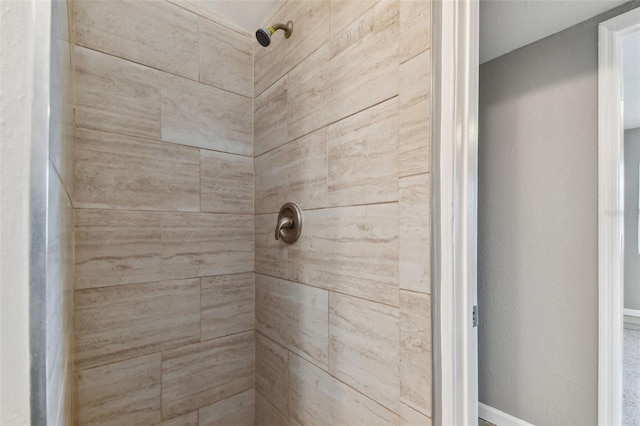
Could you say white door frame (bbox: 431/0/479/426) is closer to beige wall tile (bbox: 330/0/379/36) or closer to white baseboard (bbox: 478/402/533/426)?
beige wall tile (bbox: 330/0/379/36)

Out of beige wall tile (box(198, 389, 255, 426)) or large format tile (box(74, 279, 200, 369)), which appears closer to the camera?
large format tile (box(74, 279, 200, 369))

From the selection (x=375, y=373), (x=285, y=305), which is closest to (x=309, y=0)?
(x=285, y=305)

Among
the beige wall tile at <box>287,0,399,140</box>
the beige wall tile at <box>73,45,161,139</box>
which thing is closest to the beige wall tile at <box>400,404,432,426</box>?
the beige wall tile at <box>287,0,399,140</box>

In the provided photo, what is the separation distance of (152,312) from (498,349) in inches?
57.8

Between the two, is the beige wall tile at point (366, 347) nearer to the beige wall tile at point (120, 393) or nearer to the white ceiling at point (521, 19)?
the beige wall tile at point (120, 393)

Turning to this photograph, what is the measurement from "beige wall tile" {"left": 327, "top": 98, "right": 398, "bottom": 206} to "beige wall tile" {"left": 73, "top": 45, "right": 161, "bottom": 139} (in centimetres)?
72

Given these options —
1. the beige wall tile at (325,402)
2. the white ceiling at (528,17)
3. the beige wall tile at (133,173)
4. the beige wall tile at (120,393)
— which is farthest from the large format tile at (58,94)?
the white ceiling at (528,17)

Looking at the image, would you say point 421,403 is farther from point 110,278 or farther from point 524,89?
point 524,89

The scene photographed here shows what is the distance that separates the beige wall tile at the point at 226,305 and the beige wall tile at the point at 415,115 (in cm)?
93

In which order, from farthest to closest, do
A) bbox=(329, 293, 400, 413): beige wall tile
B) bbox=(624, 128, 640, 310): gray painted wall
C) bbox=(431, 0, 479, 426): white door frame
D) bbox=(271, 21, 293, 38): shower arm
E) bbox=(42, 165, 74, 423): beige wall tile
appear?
1. bbox=(624, 128, 640, 310): gray painted wall
2. bbox=(271, 21, 293, 38): shower arm
3. bbox=(329, 293, 400, 413): beige wall tile
4. bbox=(431, 0, 479, 426): white door frame
5. bbox=(42, 165, 74, 423): beige wall tile

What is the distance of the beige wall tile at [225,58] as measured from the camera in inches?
50.8

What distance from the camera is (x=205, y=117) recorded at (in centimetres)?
129

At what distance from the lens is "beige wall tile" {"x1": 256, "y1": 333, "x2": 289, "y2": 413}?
118 cm

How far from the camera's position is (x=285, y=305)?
1190 millimetres
